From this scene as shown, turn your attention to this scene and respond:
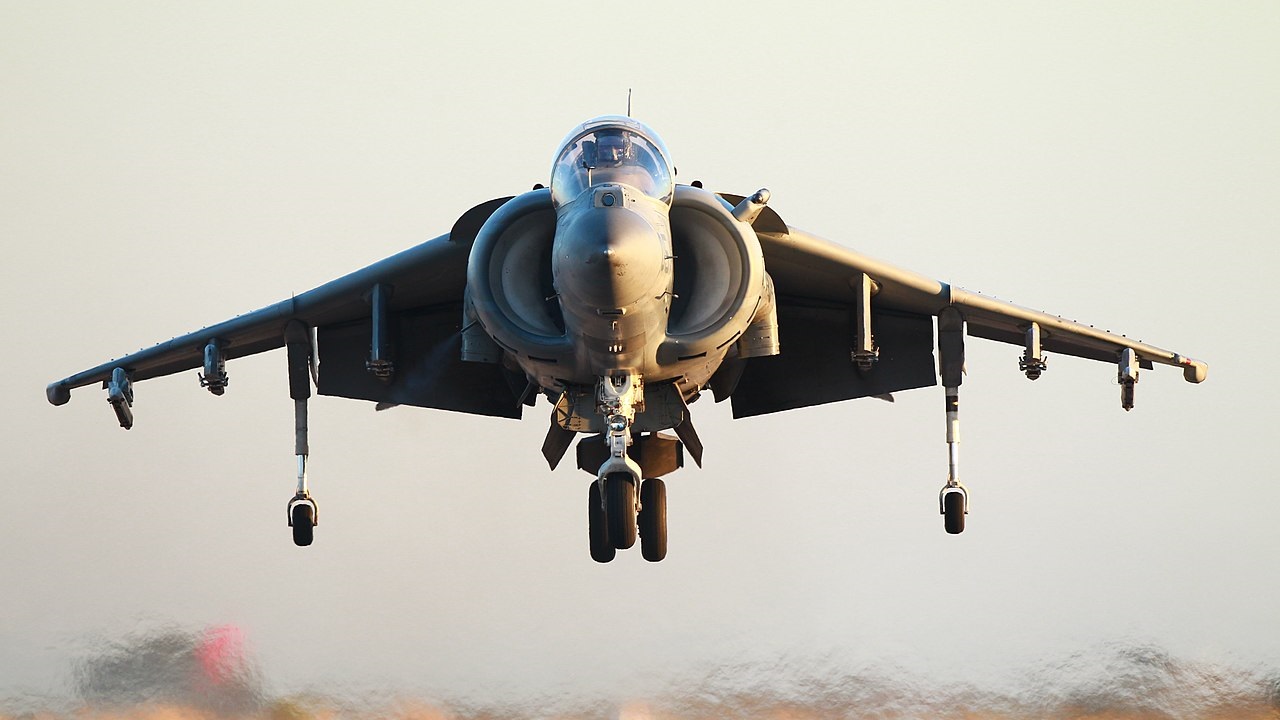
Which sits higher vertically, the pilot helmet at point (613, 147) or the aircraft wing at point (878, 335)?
the pilot helmet at point (613, 147)

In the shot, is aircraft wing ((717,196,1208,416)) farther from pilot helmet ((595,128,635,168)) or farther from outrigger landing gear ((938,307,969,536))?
pilot helmet ((595,128,635,168))

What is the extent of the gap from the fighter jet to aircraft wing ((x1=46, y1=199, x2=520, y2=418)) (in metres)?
0.02

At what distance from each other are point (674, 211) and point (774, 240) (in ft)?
6.62

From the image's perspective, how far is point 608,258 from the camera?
18688 millimetres

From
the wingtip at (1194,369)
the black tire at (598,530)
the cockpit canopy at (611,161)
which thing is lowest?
the black tire at (598,530)

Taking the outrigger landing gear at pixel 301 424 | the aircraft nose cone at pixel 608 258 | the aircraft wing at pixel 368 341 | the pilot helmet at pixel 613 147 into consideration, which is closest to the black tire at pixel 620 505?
the aircraft nose cone at pixel 608 258

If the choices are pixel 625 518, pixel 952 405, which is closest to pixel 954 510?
pixel 952 405

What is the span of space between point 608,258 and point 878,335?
5.98 m

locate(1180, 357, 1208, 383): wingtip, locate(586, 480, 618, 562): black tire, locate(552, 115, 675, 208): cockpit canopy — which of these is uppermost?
locate(552, 115, 675, 208): cockpit canopy

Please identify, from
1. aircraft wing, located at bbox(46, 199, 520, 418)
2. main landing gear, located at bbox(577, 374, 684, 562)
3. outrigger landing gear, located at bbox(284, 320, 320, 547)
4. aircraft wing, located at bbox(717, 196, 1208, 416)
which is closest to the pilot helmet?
main landing gear, located at bbox(577, 374, 684, 562)

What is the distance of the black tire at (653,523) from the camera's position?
869 inches

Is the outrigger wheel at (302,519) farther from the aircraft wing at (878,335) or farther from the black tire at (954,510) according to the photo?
the black tire at (954,510)

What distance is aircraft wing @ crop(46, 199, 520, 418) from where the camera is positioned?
2320cm

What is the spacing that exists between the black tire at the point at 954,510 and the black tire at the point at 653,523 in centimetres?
333
